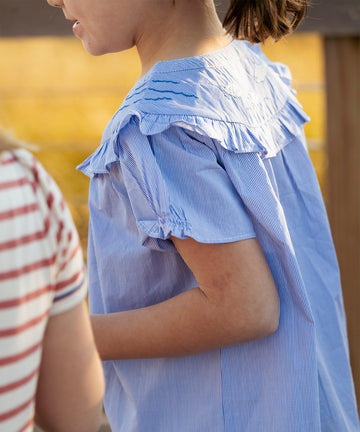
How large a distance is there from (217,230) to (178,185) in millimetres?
75

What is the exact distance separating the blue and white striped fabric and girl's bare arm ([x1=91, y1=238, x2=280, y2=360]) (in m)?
0.03

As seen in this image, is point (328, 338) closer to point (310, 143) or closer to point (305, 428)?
point (305, 428)

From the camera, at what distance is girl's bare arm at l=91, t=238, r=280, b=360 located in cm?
77

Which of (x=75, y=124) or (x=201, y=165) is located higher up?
(x=201, y=165)

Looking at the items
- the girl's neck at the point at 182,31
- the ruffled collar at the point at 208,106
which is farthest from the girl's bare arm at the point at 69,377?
the girl's neck at the point at 182,31

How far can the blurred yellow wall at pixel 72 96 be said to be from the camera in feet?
10.4

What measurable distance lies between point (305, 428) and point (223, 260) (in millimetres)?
274

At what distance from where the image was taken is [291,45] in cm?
345

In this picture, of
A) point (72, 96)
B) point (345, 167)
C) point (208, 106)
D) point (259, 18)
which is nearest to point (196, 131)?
point (208, 106)

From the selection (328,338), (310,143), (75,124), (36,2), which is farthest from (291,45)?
(328,338)

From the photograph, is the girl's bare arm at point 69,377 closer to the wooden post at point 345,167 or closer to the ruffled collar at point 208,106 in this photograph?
the ruffled collar at point 208,106

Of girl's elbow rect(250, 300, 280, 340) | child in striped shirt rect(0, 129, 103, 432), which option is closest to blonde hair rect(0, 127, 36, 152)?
child in striped shirt rect(0, 129, 103, 432)

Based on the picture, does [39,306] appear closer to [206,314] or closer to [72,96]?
[206,314]

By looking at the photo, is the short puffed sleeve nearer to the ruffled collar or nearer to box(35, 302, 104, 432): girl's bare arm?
the ruffled collar
